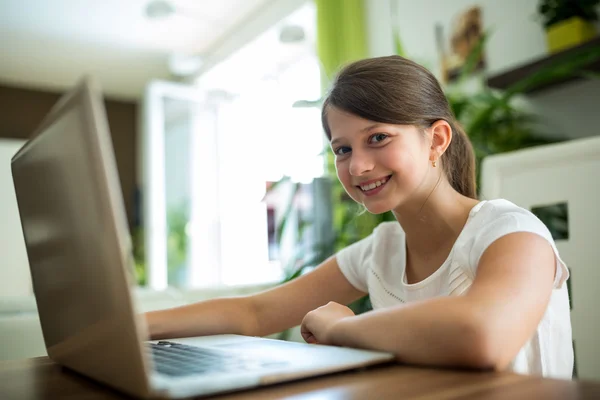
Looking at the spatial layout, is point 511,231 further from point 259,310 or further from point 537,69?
point 537,69

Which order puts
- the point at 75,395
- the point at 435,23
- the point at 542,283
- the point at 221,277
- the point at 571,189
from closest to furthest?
the point at 75,395 → the point at 542,283 → the point at 571,189 → the point at 435,23 → the point at 221,277

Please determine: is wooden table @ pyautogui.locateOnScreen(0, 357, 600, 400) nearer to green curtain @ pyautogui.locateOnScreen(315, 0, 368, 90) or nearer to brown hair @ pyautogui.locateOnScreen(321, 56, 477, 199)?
brown hair @ pyautogui.locateOnScreen(321, 56, 477, 199)

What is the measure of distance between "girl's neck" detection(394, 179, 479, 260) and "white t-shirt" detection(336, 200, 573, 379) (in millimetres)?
47

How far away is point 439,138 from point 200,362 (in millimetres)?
680

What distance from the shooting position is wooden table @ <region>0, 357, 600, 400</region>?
0.45 m

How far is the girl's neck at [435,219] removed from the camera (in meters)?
1.03

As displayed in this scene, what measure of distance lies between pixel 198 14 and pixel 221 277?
2.54m

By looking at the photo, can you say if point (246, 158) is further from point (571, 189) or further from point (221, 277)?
point (571, 189)

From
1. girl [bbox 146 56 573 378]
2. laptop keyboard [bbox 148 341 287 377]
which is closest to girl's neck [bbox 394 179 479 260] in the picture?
girl [bbox 146 56 573 378]

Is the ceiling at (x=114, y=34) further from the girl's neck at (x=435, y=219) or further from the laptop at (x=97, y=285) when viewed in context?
the laptop at (x=97, y=285)

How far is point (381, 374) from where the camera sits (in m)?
0.55

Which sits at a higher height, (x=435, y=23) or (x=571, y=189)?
(x=435, y=23)

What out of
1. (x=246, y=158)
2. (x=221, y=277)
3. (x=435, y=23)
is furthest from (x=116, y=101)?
(x=435, y=23)

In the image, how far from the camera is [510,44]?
2461 mm
